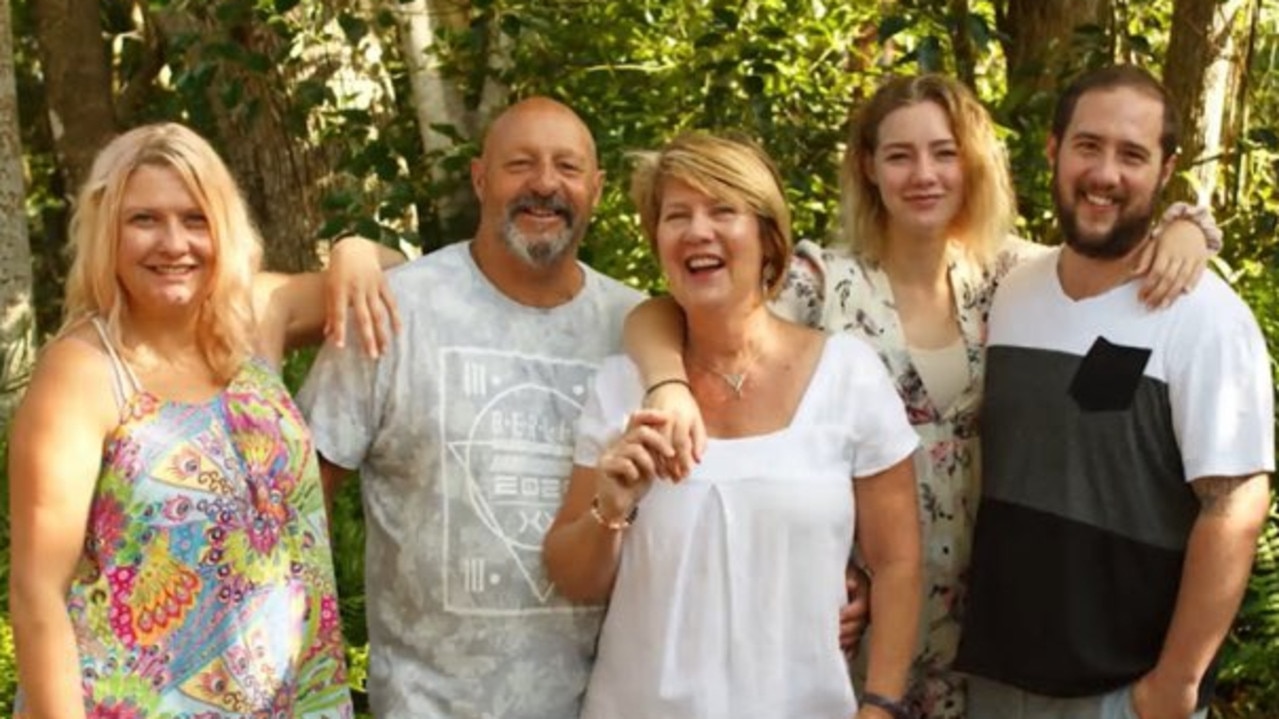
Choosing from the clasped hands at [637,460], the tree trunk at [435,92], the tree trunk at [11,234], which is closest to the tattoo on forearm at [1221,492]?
the clasped hands at [637,460]

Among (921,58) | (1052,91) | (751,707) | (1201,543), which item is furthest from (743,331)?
(1052,91)

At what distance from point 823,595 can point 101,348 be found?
1541 mm

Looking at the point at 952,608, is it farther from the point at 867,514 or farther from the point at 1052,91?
the point at 1052,91

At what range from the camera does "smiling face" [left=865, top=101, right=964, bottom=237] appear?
4633 millimetres

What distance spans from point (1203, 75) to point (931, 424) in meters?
3.66

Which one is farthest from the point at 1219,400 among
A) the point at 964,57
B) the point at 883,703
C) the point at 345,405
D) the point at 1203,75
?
the point at 1203,75

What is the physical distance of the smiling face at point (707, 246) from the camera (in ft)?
13.6

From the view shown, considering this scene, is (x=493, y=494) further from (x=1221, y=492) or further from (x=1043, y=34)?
(x=1043, y=34)

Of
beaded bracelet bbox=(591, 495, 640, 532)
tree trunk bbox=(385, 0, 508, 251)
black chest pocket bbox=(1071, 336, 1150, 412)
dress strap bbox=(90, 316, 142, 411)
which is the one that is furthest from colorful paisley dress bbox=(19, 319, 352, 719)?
tree trunk bbox=(385, 0, 508, 251)

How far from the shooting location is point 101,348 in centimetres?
394

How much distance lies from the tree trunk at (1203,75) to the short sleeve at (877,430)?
371 cm

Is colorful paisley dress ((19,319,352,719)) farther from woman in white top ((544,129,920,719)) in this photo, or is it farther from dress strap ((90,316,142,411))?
woman in white top ((544,129,920,719))

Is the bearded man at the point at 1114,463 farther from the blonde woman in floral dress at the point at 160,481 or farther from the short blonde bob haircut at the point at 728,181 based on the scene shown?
the blonde woman in floral dress at the point at 160,481

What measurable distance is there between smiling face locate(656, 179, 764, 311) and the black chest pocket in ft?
2.52
